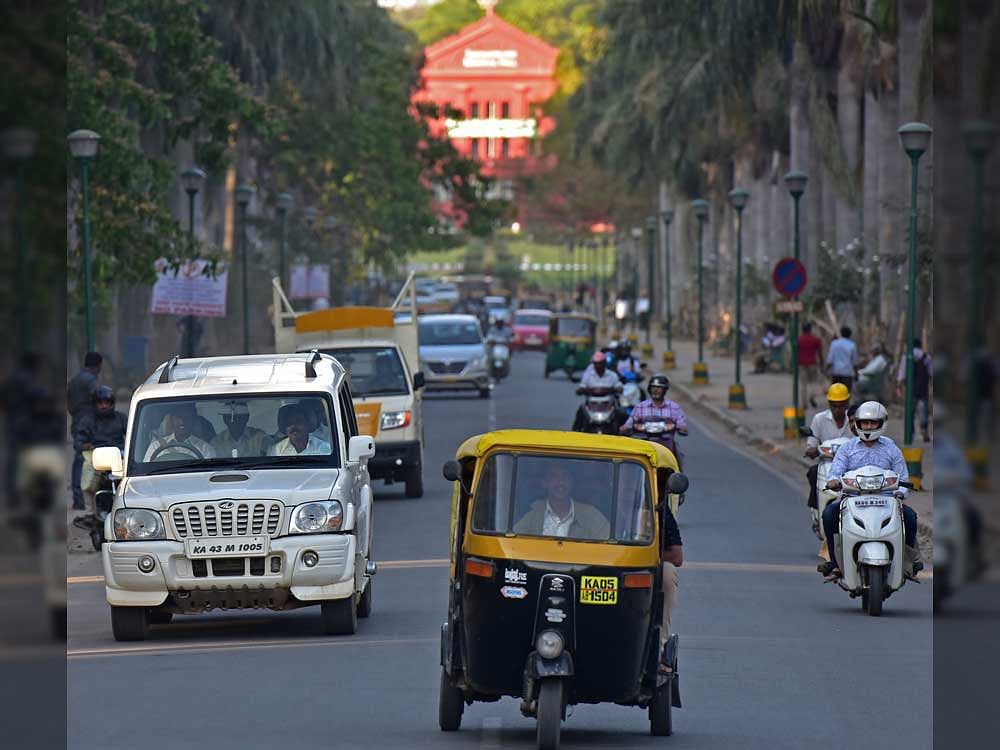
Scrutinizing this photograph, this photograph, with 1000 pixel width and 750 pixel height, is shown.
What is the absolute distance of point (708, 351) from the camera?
7438 cm

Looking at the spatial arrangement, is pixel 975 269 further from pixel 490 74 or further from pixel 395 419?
pixel 490 74

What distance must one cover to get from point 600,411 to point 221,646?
42.5 ft

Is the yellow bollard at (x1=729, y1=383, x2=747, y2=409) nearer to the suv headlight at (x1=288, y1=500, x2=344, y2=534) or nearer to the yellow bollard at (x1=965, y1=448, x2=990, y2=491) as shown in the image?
the suv headlight at (x1=288, y1=500, x2=344, y2=534)

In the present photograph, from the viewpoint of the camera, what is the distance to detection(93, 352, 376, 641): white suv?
45.5 ft

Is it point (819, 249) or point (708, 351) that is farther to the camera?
point (708, 351)

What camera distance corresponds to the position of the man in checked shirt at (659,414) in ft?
70.1

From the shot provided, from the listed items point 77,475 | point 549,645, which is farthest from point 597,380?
point 549,645

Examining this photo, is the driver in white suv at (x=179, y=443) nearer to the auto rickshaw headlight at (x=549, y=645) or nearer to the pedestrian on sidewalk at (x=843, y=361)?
the auto rickshaw headlight at (x=549, y=645)

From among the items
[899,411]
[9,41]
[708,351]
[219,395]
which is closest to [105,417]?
[219,395]

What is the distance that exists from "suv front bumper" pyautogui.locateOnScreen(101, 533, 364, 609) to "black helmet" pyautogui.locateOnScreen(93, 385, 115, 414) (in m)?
6.19

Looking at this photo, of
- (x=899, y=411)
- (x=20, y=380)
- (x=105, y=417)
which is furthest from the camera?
(x=899, y=411)

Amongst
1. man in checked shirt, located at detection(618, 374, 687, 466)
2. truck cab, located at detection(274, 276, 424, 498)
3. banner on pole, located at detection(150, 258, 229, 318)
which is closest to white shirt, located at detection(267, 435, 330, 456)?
man in checked shirt, located at detection(618, 374, 687, 466)

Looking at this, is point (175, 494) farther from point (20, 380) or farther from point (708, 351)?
point (708, 351)

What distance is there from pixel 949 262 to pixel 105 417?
18.5 meters
